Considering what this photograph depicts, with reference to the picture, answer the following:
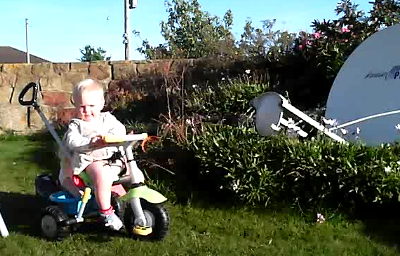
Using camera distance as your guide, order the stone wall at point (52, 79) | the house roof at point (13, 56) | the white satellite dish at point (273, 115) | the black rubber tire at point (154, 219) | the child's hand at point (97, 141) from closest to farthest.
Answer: the child's hand at point (97, 141), the black rubber tire at point (154, 219), the white satellite dish at point (273, 115), the stone wall at point (52, 79), the house roof at point (13, 56)

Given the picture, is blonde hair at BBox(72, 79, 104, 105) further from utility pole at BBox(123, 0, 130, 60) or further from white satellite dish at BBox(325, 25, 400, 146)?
utility pole at BBox(123, 0, 130, 60)

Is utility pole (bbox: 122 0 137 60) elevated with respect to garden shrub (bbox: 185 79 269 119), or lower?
elevated

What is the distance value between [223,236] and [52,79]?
743 centimetres


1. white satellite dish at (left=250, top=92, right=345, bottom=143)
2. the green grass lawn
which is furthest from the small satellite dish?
the green grass lawn

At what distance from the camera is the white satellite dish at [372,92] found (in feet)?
19.4

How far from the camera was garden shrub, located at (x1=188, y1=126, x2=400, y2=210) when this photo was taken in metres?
4.74

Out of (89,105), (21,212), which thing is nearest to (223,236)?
(89,105)

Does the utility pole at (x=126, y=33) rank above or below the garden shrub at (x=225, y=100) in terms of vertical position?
above

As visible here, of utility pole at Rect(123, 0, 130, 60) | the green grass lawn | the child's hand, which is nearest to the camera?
the child's hand

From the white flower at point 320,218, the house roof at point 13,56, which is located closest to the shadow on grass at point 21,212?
the white flower at point 320,218

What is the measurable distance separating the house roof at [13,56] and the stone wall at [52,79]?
114ft

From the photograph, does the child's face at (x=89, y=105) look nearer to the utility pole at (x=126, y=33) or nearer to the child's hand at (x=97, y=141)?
the child's hand at (x=97, y=141)

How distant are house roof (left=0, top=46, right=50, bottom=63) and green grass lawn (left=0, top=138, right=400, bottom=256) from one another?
137 feet

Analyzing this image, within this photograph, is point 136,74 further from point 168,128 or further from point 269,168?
point 269,168
